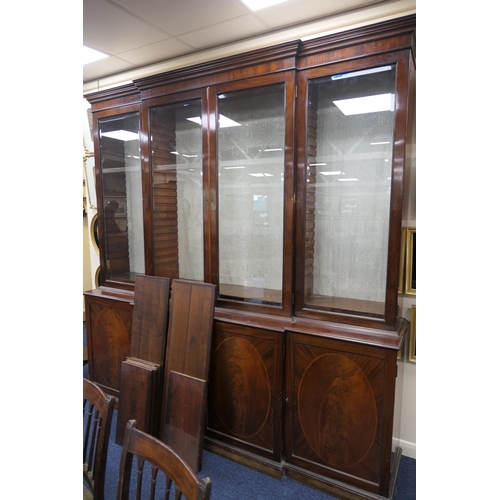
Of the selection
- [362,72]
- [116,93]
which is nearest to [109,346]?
[116,93]

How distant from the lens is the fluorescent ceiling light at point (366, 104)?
157 centimetres

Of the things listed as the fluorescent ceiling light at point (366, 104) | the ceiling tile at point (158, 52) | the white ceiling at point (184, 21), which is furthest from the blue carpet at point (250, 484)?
the ceiling tile at point (158, 52)

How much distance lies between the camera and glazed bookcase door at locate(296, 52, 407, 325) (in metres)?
1.58

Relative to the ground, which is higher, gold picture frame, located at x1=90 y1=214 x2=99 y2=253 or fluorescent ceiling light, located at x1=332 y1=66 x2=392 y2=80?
fluorescent ceiling light, located at x1=332 y1=66 x2=392 y2=80

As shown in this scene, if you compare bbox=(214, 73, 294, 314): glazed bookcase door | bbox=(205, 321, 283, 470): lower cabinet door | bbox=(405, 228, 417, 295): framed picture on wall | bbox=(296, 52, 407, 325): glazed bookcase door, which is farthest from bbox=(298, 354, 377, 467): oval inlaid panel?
bbox=(405, 228, 417, 295): framed picture on wall

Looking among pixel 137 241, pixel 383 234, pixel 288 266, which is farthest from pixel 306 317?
pixel 137 241

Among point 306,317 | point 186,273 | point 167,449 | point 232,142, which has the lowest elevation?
point 167,449

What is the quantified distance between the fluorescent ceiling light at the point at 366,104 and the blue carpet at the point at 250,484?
190 centimetres

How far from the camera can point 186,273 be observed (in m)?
2.27

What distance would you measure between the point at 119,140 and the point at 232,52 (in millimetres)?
996

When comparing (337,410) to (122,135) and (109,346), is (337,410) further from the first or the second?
(122,135)

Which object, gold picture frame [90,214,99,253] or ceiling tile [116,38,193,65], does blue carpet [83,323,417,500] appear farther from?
ceiling tile [116,38,193,65]

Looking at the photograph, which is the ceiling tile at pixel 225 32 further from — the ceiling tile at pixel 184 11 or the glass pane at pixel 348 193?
the glass pane at pixel 348 193
